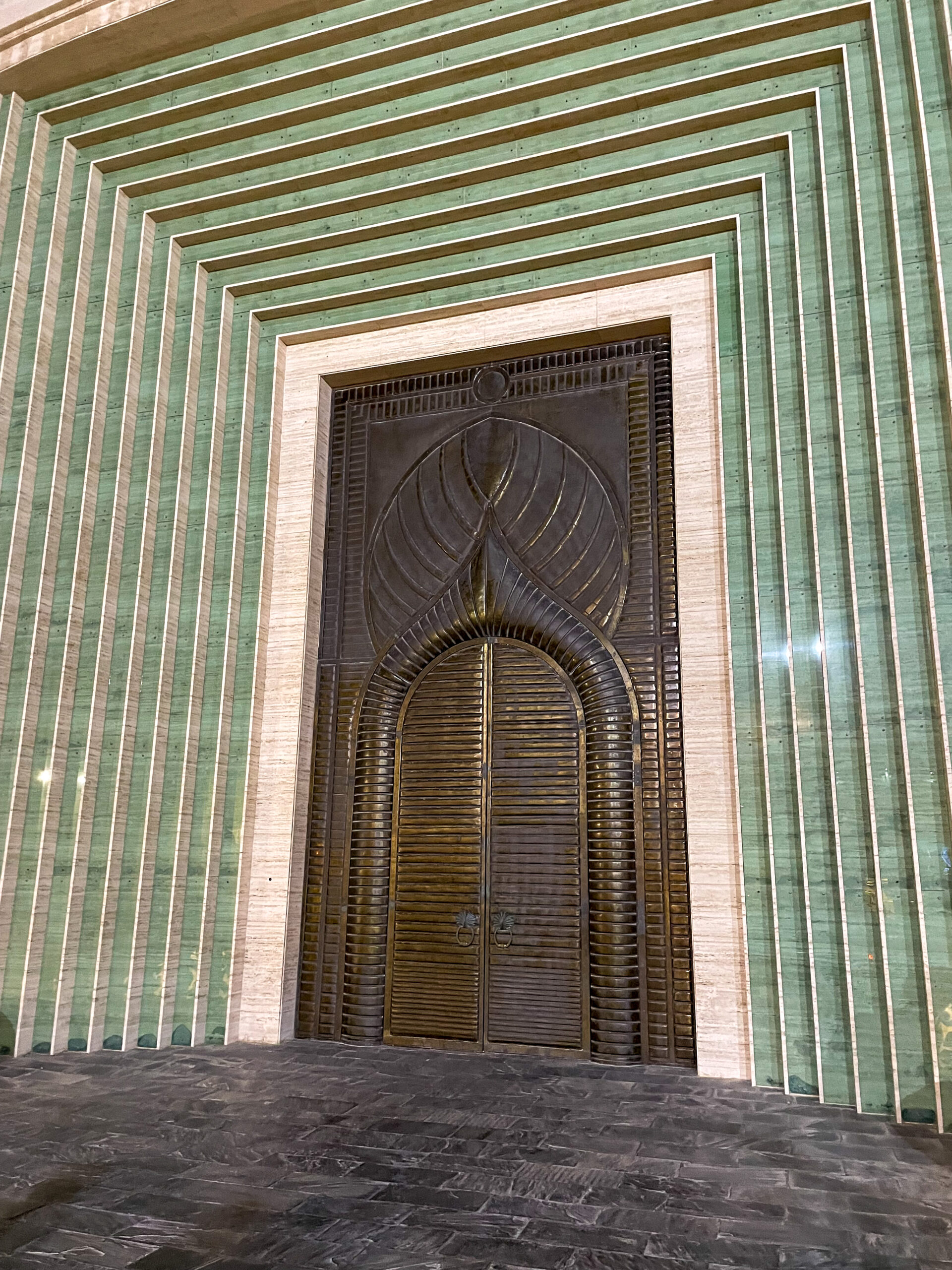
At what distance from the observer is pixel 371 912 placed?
578 centimetres

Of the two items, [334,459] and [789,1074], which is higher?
[334,459]

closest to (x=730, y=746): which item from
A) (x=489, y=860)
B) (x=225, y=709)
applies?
(x=489, y=860)

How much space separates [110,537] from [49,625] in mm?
669

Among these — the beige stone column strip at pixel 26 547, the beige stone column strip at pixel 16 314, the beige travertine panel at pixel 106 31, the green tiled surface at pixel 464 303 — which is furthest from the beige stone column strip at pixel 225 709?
the beige travertine panel at pixel 106 31

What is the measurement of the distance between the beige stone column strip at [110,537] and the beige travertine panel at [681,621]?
101cm

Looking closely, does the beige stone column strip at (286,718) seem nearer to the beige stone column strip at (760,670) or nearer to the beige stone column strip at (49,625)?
the beige stone column strip at (49,625)

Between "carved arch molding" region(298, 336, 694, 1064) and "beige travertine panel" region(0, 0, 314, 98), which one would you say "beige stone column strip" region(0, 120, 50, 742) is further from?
"carved arch molding" region(298, 336, 694, 1064)

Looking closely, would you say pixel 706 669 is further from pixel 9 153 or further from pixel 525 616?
pixel 9 153

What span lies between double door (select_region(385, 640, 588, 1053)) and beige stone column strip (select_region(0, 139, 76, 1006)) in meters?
2.24

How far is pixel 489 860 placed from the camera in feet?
18.5

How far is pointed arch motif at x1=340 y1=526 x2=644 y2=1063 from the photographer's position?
17.0ft

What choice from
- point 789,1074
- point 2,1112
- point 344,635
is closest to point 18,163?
point 344,635

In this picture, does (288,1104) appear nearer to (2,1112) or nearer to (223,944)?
(2,1112)

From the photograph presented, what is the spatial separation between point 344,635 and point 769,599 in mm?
2843
